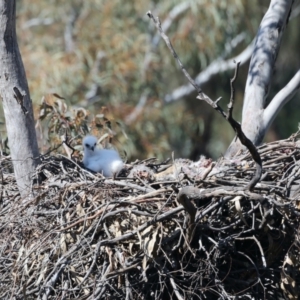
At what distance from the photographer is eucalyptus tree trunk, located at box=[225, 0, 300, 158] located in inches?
232

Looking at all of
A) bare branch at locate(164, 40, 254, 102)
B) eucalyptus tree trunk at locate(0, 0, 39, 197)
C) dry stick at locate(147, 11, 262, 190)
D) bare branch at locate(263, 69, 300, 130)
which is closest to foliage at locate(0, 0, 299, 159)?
bare branch at locate(164, 40, 254, 102)

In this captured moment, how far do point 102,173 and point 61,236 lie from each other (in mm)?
885

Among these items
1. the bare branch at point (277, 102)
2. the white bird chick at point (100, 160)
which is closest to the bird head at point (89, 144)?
the white bird chick at point (100, 160)

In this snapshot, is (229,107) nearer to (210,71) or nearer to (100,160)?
(100,160)

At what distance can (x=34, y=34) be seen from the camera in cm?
1755

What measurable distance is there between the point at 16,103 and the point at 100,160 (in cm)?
88

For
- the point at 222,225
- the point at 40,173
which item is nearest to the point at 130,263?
the point at 222,225

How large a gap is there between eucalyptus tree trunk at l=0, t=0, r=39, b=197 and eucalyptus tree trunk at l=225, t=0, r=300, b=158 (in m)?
1.73

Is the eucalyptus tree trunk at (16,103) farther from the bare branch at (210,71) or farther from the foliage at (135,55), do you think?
the bare branch at (210,71)

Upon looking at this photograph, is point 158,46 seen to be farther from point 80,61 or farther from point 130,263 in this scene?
point 130,263

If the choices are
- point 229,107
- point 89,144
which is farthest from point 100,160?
point 229,107

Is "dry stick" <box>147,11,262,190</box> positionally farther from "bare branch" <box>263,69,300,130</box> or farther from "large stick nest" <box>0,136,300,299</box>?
"bare branch" <box>263,69,300,130</box>

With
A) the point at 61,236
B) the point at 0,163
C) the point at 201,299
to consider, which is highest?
the point at 0,163

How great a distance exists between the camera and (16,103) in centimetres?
492
